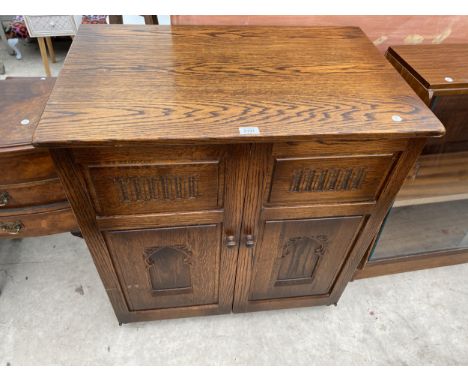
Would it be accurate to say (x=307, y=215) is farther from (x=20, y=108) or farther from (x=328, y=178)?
(x=20, y=108)

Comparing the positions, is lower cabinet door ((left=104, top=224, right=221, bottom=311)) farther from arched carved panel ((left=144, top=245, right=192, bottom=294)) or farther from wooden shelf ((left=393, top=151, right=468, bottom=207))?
wooden shelf ((left=393, top=151, right=468, bottom=207))

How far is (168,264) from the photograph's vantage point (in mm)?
986

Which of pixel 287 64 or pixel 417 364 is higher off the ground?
pixel 287 64

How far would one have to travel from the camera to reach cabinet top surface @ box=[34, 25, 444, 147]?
63cm

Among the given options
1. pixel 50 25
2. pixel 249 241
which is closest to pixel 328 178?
pixel 249 241

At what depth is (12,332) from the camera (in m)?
1.21

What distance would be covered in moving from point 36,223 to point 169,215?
42cm

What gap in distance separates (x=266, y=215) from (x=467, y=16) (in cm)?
84

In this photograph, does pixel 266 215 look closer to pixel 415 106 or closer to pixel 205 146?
pixel 205 146

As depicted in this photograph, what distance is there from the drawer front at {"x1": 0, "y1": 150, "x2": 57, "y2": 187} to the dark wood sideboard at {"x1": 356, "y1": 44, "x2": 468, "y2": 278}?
921 mm

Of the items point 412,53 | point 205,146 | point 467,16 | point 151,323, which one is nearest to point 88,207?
point 205,146

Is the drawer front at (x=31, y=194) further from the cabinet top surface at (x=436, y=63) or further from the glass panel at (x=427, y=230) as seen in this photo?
the glass panel at (x=427, y=230)

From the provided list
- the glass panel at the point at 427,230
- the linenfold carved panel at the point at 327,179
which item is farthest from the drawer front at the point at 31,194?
the glass panel at the point at 427,230

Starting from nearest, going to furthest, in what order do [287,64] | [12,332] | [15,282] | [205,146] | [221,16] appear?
[205,146]
[287,64]
[221,16]
[12,332]
[15,282]
